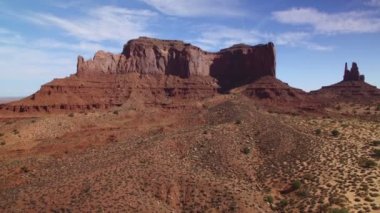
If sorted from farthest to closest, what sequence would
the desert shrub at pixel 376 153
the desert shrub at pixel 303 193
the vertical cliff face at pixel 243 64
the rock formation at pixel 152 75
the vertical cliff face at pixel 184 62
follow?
the vertical cliff face at pixel 184 62
the vertical cliff face at pixel 243 64
the rock formation at pixel 152 75
the desert shrub at pixel 376 153
the desert shrub at pixel 303 193

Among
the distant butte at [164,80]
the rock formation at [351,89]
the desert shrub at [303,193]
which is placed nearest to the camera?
the desert shrub at [303,193]

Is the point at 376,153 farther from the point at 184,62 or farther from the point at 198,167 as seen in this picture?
the point at 184,62

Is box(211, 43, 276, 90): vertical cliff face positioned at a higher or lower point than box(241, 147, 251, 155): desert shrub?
higher

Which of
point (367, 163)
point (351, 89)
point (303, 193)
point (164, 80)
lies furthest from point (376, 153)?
point (351, 89)

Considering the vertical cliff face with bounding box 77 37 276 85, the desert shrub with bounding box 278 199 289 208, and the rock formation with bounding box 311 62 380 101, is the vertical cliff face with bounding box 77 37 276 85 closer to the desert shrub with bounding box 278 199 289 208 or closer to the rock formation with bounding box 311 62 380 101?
the rock formation with bounding box 311 62 380 101

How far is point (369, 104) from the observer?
4818 inches

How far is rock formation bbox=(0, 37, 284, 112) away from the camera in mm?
104500

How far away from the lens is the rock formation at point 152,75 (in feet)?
343

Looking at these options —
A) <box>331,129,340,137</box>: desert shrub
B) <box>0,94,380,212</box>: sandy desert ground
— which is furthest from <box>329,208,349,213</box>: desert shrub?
<box>331,129,340,137</box>: desert shrub

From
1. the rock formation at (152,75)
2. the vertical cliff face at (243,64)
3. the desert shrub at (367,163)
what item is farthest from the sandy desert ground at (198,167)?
the vertical cliff face at (243,64)

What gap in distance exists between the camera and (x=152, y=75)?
123 m

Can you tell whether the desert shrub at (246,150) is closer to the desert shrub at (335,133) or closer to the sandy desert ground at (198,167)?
the sandy desert ground at (198,167)

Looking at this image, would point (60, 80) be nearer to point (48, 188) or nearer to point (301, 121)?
point (301, 121)

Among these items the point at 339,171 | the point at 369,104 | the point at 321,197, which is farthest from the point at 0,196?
the point at 369,104
